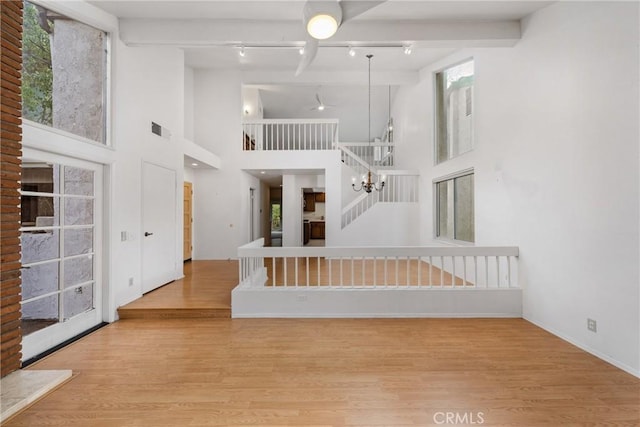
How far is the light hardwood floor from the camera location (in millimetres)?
2006

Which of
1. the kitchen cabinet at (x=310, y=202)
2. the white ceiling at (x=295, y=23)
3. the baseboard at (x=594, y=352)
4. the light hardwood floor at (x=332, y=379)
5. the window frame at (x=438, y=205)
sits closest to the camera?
the light hardwood floor at (x=332, y=379)

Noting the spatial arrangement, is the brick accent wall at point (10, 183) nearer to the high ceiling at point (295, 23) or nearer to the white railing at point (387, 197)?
the high ceiling at point (295, 23)

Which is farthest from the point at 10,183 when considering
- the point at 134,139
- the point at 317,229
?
the point at 317,229

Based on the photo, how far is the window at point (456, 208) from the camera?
5.29 m

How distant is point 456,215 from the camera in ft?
19.0

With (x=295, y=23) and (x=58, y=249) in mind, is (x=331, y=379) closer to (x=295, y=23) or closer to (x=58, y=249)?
(x=58, y=249)

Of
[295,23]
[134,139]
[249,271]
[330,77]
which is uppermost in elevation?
[330,77]

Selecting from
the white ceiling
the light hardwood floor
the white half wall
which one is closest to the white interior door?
the light hardwood floor

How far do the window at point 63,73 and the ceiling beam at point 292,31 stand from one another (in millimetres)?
528

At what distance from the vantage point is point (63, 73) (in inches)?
129

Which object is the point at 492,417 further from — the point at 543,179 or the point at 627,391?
the point at 543,179

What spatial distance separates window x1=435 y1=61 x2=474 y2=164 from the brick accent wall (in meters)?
5.83

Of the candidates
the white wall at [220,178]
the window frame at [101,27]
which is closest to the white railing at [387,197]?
the white wall at [220,178]

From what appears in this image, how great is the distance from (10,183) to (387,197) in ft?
22.4
